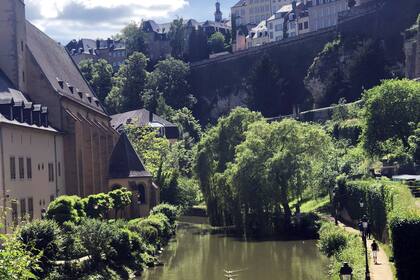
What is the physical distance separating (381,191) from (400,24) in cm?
6690

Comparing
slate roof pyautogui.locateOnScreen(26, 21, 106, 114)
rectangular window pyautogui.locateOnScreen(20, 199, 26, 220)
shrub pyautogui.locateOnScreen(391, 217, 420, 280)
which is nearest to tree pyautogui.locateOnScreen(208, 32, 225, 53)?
slate roof pyautogui.locateOnScreen(26, 21, 106, 114)

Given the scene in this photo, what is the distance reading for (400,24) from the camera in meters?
102

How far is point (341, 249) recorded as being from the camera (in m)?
39.2

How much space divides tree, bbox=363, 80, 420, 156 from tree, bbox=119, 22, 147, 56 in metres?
102

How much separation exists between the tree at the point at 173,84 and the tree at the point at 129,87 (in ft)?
6.53

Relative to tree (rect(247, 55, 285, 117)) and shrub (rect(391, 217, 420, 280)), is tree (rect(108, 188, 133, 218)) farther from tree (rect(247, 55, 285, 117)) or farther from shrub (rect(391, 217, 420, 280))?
tree (rect(247, 55, 285, 117))

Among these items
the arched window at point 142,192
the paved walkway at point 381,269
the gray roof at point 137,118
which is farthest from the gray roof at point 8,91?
the gray roof at point 137,118

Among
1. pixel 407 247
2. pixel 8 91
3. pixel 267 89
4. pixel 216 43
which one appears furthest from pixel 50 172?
pixel 216 43

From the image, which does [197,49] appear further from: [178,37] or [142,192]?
[142,192]

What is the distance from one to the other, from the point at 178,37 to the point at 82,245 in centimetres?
12351

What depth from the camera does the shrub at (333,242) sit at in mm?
40344

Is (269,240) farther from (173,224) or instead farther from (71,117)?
(71,117)

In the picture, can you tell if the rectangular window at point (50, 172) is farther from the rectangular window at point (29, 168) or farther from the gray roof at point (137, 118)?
the gray roof at point (137, 118)

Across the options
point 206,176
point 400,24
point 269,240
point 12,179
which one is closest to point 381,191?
point 269,240
